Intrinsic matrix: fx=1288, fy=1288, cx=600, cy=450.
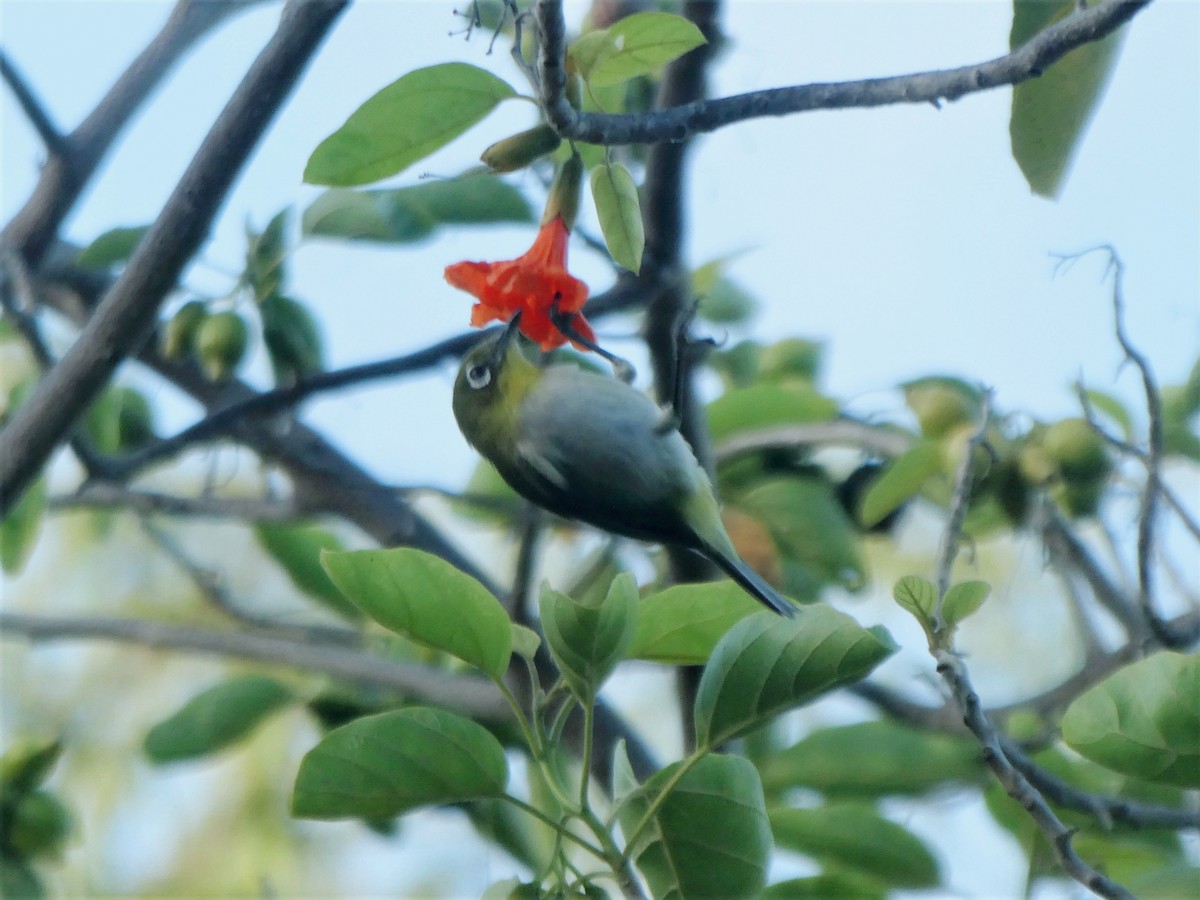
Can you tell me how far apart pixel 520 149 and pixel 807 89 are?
0.29 m

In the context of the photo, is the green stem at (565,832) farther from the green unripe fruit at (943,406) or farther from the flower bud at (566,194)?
the green unripe fruit at (943,406)

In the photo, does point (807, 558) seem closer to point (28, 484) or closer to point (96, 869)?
point (28, 484)

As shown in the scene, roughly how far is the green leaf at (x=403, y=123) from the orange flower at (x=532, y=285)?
24 centimetres

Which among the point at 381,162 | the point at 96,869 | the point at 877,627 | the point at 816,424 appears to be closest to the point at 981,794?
the point at 816,424

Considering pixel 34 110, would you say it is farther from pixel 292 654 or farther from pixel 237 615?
pixel 237 615

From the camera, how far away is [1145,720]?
3.77ft

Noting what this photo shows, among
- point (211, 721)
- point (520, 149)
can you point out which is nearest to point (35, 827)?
point (211, 721)

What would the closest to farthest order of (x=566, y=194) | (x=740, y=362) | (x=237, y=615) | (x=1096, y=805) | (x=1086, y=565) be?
(x=1096, y=805) → (x=566, y=194) → (x=1086, y=565) → (x=237, y=615) → (x=740, y=362)

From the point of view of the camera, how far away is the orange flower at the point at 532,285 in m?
1.55

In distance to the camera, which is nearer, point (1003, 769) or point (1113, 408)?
point (1003, 769)

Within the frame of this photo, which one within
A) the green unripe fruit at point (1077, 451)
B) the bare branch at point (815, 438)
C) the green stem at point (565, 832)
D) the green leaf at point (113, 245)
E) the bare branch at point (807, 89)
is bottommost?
the bare branch at point (815, 438)

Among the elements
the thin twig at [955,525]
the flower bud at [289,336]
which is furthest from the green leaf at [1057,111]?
the flower bud at [289,336]

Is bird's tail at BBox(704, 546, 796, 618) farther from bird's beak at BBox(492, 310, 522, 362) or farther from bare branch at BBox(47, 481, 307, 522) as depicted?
bare branch at BBox(47, 481, 307, 522)

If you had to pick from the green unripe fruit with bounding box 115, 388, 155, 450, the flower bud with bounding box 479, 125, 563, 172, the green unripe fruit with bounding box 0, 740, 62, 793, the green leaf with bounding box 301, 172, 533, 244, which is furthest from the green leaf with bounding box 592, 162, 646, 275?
the green unripe fruit with bounding box 0, 740, 62, 793
